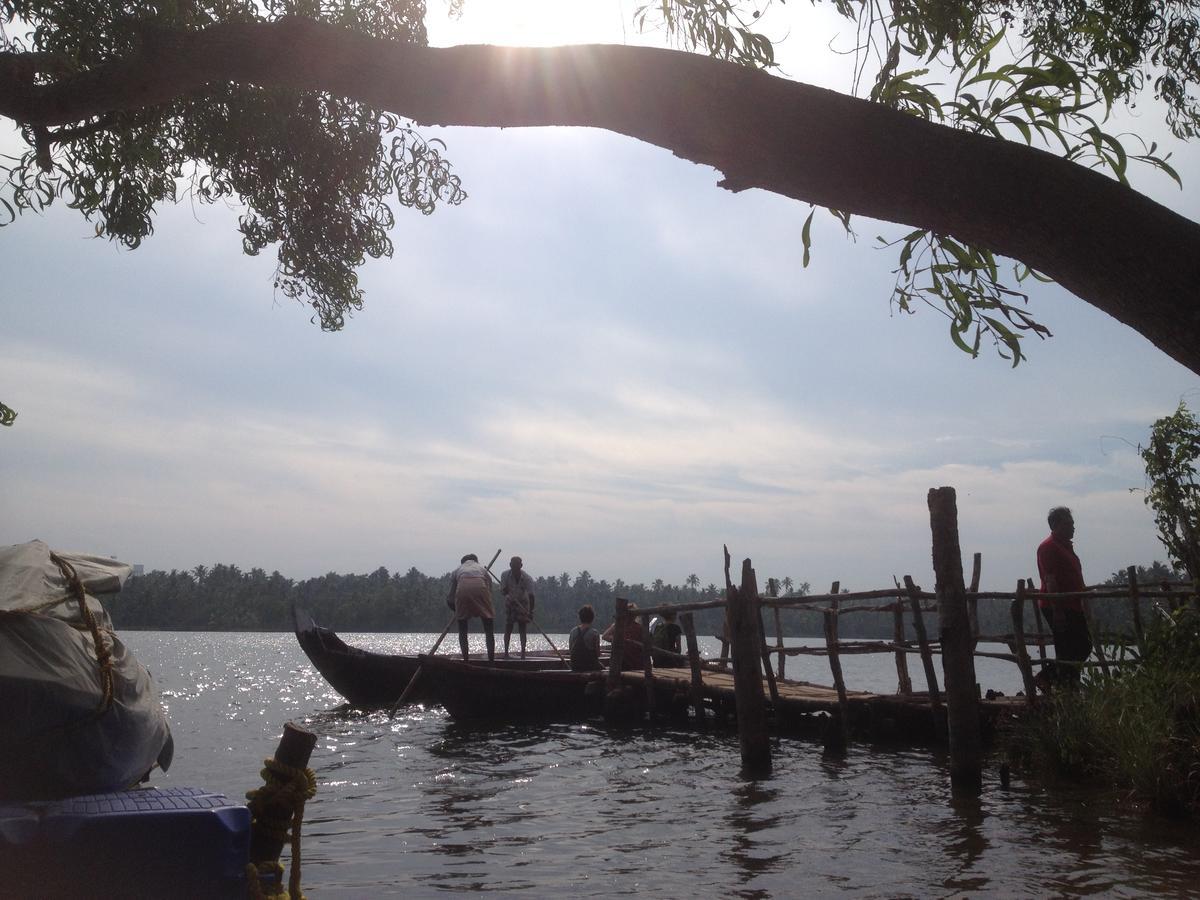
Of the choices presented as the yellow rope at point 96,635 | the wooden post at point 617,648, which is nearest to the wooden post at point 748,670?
the wooden post at point 617,648

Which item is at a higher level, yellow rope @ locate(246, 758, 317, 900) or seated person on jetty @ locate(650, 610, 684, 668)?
yellow rope @ locate(246, 758, 317, 900)

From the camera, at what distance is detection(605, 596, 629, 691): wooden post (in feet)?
54.8

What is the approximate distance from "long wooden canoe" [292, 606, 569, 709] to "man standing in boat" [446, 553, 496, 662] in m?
0.66

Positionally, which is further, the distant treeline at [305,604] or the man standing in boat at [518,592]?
the distant treeline at [305,604]

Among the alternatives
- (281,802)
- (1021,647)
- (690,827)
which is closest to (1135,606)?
(1021,647)

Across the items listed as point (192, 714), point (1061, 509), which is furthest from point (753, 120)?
point (192, 714)

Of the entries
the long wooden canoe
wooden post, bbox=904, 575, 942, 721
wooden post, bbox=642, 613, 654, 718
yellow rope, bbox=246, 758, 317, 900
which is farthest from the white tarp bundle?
the long wooden canoe

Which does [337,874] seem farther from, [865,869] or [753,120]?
[753,120]

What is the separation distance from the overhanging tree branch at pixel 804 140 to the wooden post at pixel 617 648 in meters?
14.1

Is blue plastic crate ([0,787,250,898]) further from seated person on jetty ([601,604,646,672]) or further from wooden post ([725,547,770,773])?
seated person on jetty ([601,604,646,672])

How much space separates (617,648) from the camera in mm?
16781

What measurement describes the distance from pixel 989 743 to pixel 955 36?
9748mm

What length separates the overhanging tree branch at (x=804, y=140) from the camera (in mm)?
2379

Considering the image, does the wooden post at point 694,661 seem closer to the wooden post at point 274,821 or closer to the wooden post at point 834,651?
the wooden post at point 834,651
